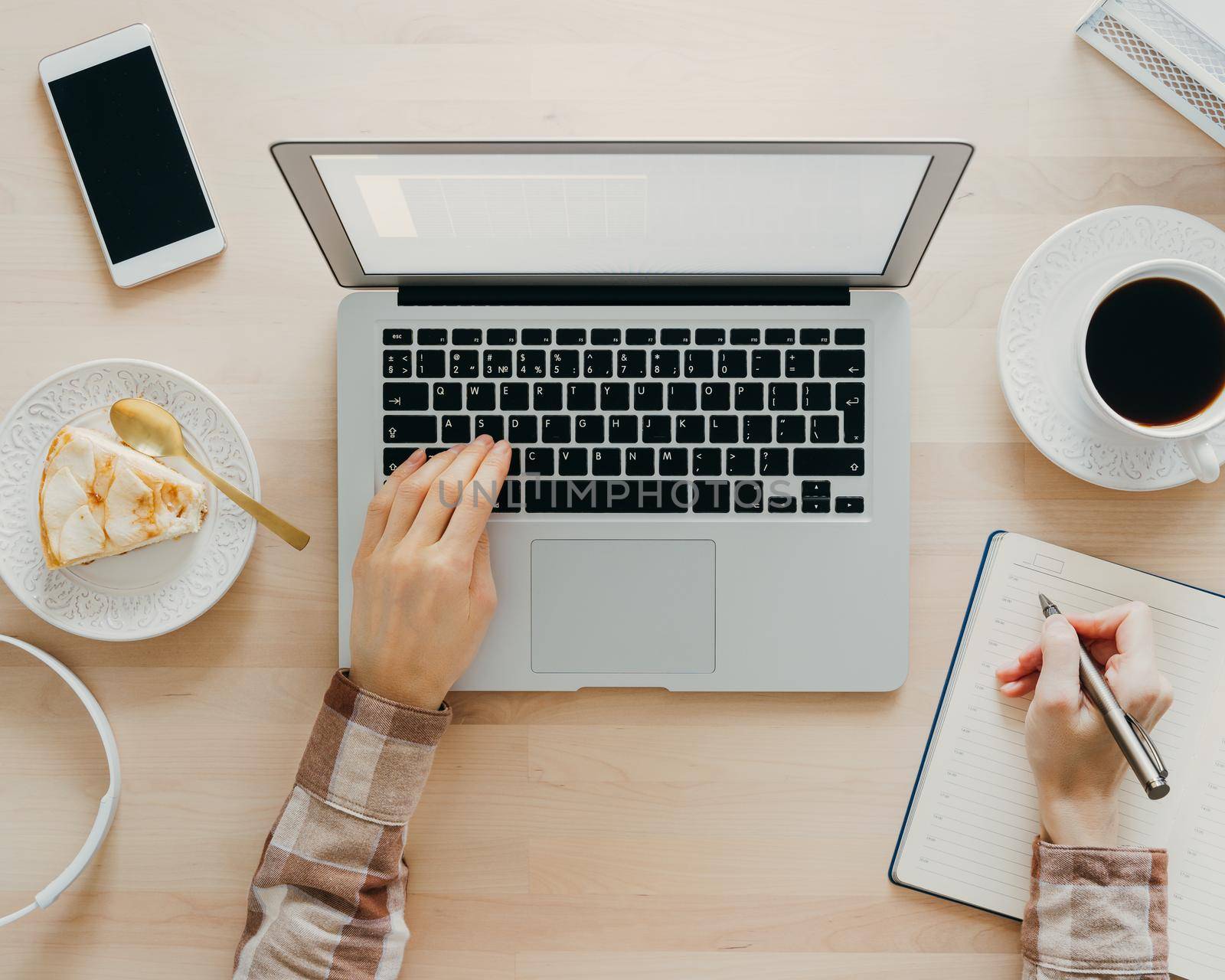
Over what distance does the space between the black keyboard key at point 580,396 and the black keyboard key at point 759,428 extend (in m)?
0.14

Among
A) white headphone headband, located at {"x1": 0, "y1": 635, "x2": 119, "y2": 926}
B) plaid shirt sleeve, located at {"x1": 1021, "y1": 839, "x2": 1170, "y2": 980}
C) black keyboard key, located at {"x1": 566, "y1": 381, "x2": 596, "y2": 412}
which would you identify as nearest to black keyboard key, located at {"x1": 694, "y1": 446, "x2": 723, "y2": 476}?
black keyboard key, located at {"x1": 566, "y1": 381, "x2": 596, "y2": 412}

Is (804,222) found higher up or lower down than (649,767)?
higher up

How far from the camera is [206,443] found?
2.43 ft

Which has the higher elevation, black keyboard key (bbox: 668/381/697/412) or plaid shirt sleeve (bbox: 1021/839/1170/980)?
black keyboard key (bbox: 668/381/697/412)

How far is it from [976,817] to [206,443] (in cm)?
79

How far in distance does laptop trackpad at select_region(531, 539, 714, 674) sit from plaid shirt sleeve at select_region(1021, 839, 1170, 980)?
1.17ft

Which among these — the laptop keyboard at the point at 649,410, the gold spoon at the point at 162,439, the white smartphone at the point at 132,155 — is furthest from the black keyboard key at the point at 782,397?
the white smartphone at the point at 132,155

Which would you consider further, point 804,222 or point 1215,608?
point 1215,608

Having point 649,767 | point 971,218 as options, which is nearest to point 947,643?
point 649,767

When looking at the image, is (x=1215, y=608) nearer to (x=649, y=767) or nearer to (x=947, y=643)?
(x=947, y=643)

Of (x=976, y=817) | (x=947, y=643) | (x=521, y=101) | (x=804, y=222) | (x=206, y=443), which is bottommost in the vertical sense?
(x=976, y=817)

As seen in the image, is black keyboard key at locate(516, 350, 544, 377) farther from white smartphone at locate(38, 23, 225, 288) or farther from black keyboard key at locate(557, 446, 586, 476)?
white smartphone at locate(38, 23, 225, 288)

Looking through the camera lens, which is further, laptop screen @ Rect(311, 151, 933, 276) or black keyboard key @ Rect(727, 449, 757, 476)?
black keyboard key @ Rect(727, 449, 757, 476)

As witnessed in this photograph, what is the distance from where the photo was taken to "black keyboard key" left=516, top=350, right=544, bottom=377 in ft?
2.35
